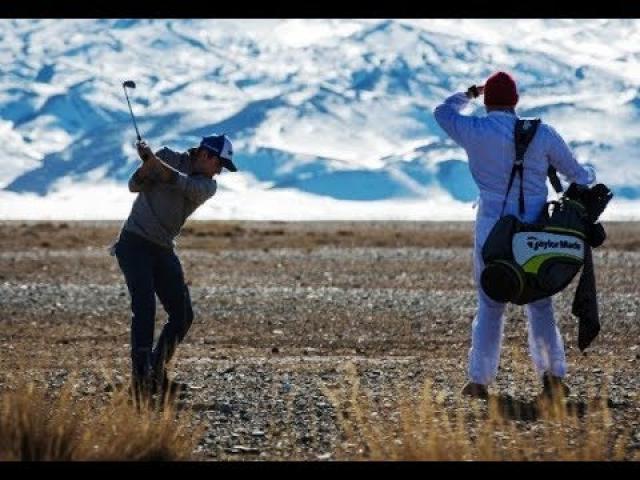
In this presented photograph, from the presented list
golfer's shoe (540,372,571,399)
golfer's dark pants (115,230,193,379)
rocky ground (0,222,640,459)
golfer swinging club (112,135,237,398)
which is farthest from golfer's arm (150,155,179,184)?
golfer's shoe (540,372,571,399)

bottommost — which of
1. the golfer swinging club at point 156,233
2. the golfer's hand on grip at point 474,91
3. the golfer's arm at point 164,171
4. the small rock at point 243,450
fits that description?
the small rock at point 243,450

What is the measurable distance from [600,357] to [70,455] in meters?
7.24

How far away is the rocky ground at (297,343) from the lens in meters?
9.90

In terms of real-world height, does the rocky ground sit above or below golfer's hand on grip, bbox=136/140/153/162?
below

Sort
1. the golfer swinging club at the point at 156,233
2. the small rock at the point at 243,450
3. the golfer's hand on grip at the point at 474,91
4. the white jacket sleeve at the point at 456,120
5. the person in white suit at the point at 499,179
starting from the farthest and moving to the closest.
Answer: the golfer swinging club at the point at 156,233
the golfer's hand on grip at the point at 474,91
the white jacket sleeve at the point at 456,120
the person in white suit at the point at 499,179
the small rock at the point at 243,450

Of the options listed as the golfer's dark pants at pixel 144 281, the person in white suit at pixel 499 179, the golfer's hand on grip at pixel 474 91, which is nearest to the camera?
the person in white suit at pixel 499 179

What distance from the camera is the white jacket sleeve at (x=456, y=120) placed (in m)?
10.1

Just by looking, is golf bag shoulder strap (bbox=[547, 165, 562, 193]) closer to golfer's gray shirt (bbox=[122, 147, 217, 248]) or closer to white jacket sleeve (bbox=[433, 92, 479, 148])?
white jacket sleeve (bbox=[433, 92, 479, 148])

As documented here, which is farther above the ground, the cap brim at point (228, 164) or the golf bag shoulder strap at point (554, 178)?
the golf bag shoulder strap at point (554, 178)

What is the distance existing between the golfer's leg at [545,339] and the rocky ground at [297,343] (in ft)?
0.88

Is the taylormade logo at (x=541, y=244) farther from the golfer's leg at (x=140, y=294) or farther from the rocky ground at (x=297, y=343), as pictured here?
the golfer's leg at (x=140, y=294)

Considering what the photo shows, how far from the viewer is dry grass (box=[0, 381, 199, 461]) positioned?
764cm

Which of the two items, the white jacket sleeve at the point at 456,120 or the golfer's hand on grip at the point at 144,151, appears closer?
the white jacket sleeve at the point at 456,120

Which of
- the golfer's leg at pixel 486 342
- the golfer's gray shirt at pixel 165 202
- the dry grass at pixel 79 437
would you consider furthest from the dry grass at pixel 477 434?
the golfer's gray shirt at pixel 165 202
